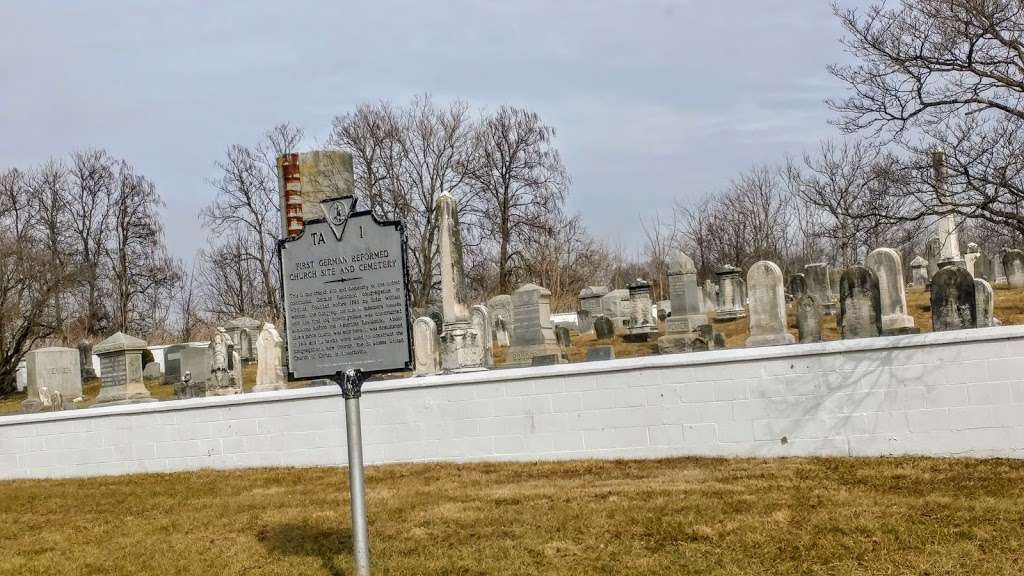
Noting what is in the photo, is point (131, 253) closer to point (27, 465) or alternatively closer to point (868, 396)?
point (27, 465)

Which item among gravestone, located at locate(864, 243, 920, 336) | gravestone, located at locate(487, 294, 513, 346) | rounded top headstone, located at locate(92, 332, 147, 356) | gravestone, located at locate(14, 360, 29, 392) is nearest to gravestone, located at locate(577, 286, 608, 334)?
gravestone, located at locate(487, 294, 513, 346)

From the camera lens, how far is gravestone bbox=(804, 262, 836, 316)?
53.5 feet

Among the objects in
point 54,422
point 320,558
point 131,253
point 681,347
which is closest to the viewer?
point 320,558

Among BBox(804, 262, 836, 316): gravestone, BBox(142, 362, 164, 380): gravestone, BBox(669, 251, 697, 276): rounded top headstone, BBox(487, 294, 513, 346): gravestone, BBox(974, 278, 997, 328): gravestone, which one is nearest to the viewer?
BBox(974, 278, 997, 328): gravestone

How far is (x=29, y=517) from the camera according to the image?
1088cm

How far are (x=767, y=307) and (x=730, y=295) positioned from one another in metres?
13.4

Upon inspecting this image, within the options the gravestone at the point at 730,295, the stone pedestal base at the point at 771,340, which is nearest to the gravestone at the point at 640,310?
the gravestone at the point at 730,295

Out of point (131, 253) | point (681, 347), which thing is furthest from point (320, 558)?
point (131, 253)

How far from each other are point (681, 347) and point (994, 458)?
10315 mm

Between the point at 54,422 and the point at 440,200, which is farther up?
the point at 440,200

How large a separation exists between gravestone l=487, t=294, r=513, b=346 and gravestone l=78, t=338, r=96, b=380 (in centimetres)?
1728

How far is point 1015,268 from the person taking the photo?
89.1 ft

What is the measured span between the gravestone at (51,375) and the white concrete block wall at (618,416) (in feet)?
34.0

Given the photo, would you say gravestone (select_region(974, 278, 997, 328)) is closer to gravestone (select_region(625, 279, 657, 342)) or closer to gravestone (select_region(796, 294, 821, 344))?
gravestone (select_region(796, 294, 821, 344))
